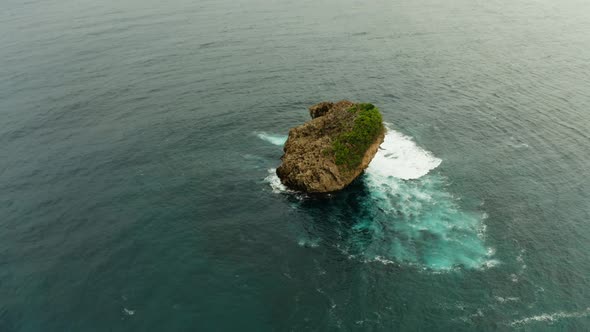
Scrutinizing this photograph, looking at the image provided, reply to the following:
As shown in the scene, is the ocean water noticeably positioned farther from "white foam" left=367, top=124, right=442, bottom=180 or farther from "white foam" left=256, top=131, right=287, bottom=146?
"white foam" left=256, top=131, right=287, bottom=146

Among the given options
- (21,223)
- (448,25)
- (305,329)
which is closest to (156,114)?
(21,223)

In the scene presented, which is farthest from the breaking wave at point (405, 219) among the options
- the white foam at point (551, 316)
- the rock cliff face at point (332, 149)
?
the white foam at point (551, 316)

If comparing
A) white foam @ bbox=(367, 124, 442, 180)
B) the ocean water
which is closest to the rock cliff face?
the ocean water

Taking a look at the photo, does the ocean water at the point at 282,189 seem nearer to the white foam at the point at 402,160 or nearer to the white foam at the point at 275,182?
the white foam at the point at 275,182

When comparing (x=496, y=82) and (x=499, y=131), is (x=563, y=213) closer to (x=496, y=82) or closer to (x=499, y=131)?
(x=499, y=131)

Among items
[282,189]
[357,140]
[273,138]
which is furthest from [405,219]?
[273,138]

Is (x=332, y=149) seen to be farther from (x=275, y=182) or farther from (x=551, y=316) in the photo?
(x=551, y=316)
